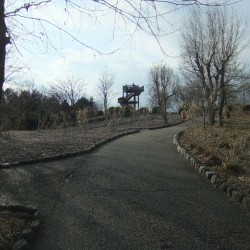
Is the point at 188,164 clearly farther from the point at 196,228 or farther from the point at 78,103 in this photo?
the point at 78,103

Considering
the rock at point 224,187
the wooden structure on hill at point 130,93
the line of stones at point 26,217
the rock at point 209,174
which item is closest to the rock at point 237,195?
the rock at point 224,187

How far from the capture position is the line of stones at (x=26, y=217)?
5234 millimetres

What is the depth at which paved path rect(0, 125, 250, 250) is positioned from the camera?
5586mm

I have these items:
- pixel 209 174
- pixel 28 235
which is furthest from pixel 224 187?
pixel 28 235

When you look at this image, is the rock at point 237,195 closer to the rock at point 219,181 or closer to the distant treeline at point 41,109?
the rock at point 219,181

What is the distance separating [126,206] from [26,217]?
5.66ft

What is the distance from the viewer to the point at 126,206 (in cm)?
727

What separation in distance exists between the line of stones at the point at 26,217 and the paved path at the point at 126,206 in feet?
0.42

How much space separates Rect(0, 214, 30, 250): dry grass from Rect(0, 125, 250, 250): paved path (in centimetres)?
30

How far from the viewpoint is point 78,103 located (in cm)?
5528

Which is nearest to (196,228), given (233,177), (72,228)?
(72,228)

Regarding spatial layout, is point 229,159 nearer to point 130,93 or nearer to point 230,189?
point 230,189

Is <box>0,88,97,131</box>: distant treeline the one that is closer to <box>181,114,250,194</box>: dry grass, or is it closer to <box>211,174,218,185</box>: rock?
<box>181,114,250,194</box>: dry grass

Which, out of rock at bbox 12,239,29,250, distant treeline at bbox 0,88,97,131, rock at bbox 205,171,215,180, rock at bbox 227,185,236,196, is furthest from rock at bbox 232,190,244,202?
distant treeline at bbox 0,88,97,131
